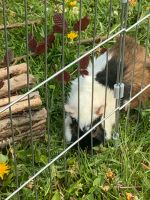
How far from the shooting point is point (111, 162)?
2998 mm

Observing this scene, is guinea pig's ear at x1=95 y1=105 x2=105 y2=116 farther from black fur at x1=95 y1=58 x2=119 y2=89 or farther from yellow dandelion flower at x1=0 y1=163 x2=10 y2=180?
yellow dandelion flower at x1=0 y1=163 x2=10 y2=180

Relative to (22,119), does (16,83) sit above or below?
above

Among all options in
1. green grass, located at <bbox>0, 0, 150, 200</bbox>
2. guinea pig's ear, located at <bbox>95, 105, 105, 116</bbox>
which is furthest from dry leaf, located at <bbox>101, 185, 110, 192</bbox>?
guinea pig's ear, located at <bbox>95, 105, 105, 116</bbox>

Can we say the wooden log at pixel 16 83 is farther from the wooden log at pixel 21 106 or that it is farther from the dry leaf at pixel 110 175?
the dry leaf at pixel 110 175

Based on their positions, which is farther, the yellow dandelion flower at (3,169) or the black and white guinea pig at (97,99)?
the black and white guinea pig at (97,99)

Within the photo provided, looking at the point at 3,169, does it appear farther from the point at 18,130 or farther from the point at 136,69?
the point at 136,69

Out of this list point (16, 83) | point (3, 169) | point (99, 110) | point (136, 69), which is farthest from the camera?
point (136, 69)

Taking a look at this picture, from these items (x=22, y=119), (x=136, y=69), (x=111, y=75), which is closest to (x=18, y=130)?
(x=22, y=119)

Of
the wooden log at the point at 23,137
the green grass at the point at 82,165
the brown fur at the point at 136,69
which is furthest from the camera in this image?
the brown fur at the point at 136,69

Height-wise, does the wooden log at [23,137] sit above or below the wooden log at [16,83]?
below

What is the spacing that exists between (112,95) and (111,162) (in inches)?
16.1

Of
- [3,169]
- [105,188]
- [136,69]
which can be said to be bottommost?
[105,188]

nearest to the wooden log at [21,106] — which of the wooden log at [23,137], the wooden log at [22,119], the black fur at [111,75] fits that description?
the wooden log at [22,119]

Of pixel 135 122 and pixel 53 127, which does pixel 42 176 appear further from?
pixel 135 122
